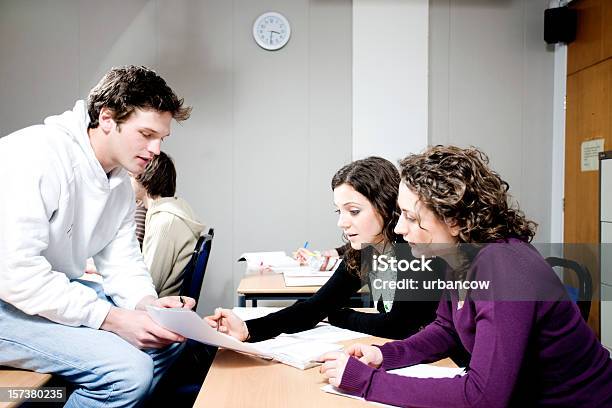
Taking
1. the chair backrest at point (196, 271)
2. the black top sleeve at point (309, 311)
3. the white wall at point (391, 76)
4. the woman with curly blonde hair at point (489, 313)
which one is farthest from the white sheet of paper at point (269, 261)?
the woman with curly blonde hair at point (489, 313)

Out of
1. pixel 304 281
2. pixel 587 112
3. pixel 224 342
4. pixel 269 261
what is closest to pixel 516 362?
pixel 224 342

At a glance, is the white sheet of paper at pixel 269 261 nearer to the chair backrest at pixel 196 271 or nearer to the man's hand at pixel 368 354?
the chair backrest at pixel 196 271

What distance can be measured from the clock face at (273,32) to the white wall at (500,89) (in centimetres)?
121

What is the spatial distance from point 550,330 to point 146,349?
1.02 m

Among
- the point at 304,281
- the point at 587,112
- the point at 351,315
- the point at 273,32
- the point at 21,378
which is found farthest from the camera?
the point at 273,32

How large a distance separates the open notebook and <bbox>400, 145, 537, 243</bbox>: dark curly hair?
1.63 ft

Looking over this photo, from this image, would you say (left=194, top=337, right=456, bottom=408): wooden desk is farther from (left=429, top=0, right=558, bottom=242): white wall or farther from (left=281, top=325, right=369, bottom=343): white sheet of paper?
(left=429, top=0, right=558, bottom=242): white wall

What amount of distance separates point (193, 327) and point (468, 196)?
705mm

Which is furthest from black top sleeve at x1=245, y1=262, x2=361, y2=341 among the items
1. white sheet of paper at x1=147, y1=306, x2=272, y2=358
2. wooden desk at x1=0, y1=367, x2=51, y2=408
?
wooden desk at x1=0, y1=367, x2=51, y2=408

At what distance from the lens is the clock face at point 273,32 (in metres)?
4.59

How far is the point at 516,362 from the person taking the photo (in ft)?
3.43

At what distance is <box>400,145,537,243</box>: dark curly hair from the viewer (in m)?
1.20

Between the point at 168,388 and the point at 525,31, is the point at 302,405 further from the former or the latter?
the point at 525,31

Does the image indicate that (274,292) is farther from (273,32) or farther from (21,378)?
(273,32)
